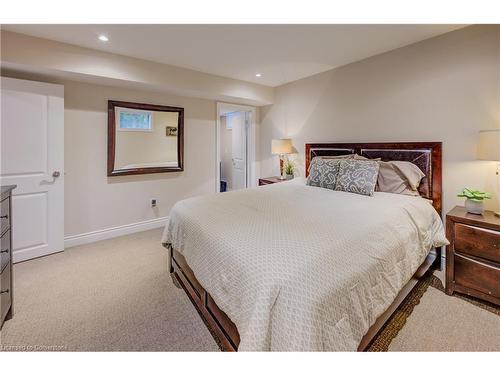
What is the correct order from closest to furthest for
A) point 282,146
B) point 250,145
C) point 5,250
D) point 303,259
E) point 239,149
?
point 303,259
point 5,250
point 282,146
point 250,145
point 239,149

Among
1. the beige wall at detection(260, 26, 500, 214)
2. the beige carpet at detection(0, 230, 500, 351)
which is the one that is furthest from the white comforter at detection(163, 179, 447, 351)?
the beige wall at detection(260, 26, 500, 214)

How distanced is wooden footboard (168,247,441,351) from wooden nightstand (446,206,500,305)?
257 millimetres

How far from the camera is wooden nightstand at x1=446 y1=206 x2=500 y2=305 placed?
1.90 metres

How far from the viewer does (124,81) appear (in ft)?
10.1

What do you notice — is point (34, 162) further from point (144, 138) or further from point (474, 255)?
point (474, 255)

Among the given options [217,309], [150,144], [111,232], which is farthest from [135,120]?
[217,309]

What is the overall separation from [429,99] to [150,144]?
3.60 meters

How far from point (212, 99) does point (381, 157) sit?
9.12 ft

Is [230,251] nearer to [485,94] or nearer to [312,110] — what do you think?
[485,94]

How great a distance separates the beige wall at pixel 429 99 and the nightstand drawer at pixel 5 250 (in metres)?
3.60

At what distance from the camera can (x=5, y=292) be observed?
1.75 meters

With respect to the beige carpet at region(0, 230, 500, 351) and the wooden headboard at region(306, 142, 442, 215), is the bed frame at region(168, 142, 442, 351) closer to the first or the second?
the wooden headboard at region(306, 142, 442, 215)
